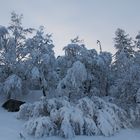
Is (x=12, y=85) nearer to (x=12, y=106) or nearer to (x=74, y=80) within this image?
(x=12, y=106)

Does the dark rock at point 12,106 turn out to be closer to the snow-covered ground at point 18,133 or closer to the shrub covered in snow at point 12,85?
the shrub covered in snow at point 12,85

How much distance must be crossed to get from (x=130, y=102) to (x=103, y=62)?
335cm

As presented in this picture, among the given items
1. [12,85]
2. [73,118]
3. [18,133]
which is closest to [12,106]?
[12,85]

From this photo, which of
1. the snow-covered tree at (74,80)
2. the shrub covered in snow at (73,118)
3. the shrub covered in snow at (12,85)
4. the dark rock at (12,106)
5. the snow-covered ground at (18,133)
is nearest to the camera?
the snow-covered ground at (18,133)

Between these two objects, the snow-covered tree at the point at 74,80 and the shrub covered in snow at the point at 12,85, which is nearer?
the snow-covered tree at the point at 74,80

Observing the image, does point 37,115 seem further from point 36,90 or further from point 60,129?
point 36,90

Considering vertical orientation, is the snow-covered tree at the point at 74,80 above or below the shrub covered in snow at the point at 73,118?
above

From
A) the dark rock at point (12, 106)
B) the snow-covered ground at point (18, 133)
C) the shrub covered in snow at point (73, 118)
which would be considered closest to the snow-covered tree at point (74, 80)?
the shrub covered in snow at point (73, 118)

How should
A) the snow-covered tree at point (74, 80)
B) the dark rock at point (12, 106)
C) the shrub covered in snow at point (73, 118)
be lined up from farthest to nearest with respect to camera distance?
1. the dark rock at point (12, 106)
2. the snow-covered tree at point (74, 80)
3. the shrub covered in snow at point (73, 118)

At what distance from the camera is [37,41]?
23.5 meters

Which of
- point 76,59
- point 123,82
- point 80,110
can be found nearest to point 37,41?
point 76,59

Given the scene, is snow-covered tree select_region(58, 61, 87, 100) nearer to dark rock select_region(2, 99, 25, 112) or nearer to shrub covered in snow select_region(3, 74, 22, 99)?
dark rock select_region(2, 99, 25, 112)

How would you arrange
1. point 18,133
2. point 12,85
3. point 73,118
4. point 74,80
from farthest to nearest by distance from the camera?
point 12,85
point 74,80
point 73,118
point 18,133

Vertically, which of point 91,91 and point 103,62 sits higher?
point 103,62
